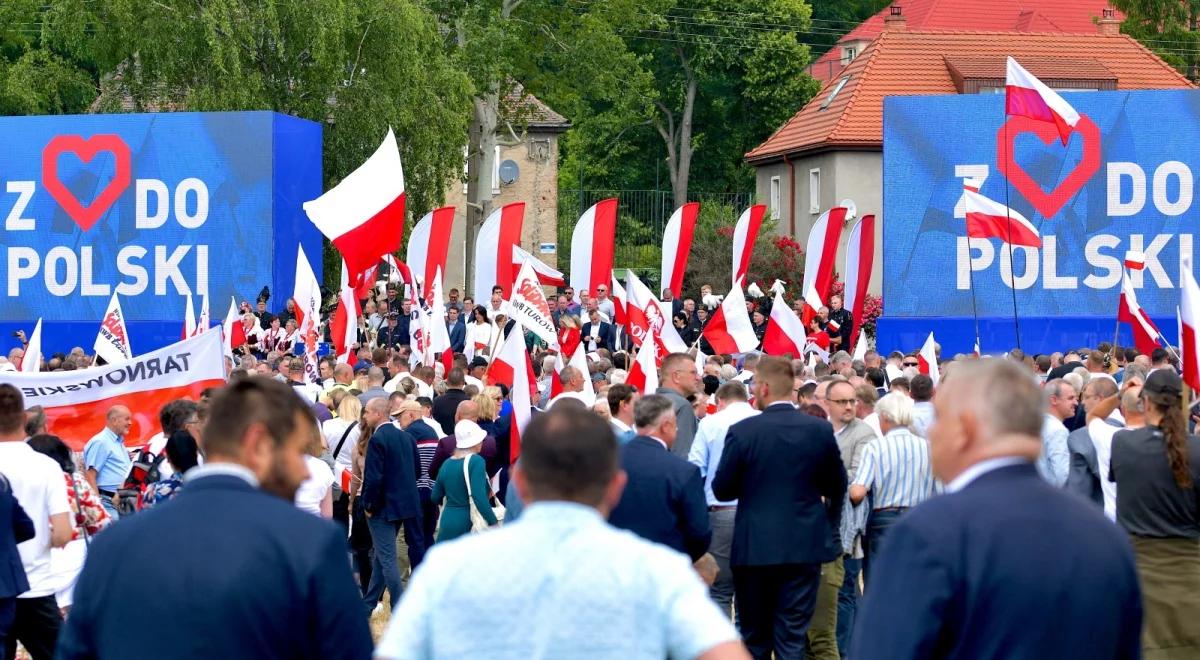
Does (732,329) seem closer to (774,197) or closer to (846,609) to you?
(846,609)

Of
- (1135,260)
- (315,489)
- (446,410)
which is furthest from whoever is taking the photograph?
(1135,260)

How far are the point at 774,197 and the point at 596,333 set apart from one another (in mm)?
26274

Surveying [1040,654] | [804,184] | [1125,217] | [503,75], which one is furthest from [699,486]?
[804,184]

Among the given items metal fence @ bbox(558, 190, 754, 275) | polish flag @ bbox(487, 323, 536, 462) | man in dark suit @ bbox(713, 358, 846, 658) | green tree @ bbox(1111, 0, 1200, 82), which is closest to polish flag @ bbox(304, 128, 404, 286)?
polish flag @ bbox(487, 323, 536, 462)

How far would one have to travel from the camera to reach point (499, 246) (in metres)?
22.3

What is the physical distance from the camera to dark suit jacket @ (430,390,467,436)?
40.0ft

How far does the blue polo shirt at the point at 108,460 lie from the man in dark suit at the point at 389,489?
5.05 ft

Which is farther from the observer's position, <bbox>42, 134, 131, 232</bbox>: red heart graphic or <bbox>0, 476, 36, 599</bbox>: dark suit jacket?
<bbox>42, 134, 131, 232</bbox>: red heart graphic

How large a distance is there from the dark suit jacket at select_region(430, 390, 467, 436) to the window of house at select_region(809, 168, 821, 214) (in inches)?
1216

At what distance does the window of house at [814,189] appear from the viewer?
139 ft

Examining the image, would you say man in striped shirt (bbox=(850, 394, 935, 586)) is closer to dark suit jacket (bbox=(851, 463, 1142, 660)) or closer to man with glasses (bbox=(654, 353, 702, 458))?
man with glasses (bbox=(654, 353, 702, 458))

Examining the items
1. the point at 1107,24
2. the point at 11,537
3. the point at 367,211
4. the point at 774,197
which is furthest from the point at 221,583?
the point at 1107,24

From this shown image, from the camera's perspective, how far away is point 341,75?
101ft

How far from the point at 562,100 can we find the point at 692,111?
16.2 m
